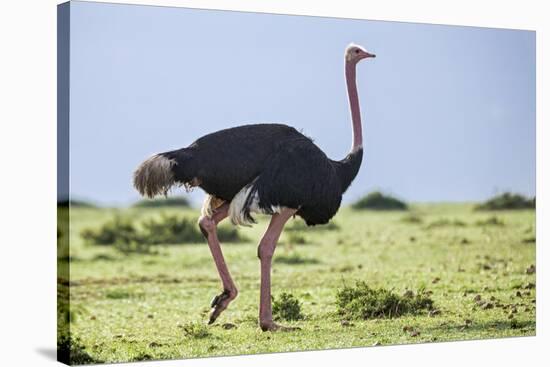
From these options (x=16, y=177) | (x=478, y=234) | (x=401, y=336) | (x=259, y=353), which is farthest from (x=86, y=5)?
(x=478, y=234)

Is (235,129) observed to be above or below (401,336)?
above

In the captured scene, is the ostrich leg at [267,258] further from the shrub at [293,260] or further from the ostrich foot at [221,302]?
the shrub at [293,260]

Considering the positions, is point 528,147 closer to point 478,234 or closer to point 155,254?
point 478,234

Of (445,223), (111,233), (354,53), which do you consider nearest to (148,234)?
(111,233)

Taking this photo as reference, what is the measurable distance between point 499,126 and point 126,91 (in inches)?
156

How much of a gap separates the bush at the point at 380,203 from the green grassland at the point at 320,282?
0.11 metres

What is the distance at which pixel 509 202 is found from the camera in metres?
16.8

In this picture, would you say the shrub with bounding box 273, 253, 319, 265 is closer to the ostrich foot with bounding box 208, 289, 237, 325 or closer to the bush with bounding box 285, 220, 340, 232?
the bush with bounding box 285, 220, 340, 232

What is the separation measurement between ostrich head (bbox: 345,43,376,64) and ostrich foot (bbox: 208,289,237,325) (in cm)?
262

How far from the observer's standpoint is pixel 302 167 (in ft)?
37.1

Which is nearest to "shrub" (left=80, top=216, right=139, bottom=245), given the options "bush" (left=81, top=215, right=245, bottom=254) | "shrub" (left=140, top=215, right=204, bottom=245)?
"bush" (left=81, top=215, right=245, bottom=254)

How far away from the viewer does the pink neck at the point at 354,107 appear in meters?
12.1

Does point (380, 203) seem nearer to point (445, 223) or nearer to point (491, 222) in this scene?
point (445, 223)

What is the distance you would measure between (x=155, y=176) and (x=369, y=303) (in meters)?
2.69
